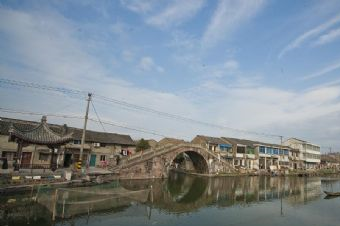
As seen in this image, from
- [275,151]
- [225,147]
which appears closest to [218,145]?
[225,147]

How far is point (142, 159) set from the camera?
4341 cm

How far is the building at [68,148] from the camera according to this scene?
126 feet

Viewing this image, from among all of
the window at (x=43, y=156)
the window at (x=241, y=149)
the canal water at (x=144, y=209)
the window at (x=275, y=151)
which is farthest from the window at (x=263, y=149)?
the window at (x=43, y=156)

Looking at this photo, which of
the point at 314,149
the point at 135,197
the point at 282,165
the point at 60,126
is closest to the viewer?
the point at 135,197

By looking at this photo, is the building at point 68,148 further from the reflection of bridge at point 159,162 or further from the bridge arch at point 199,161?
the bridge arch at point 199,161

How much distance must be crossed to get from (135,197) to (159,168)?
2053cm

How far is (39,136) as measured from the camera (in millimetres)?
30219

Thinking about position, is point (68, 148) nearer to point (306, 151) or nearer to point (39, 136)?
point (39, 136)

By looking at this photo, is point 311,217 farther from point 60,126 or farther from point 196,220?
point 60,126

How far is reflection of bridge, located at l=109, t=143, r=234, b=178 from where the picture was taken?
138 feet

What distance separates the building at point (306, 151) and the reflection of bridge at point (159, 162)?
46022 mm

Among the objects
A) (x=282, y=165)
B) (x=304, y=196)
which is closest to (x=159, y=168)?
(x=304, y=196)

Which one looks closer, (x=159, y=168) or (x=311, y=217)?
(x=311, y=217)

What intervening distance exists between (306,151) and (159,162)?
6781 cm
